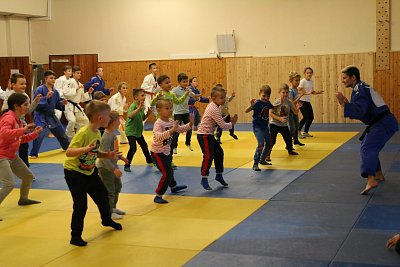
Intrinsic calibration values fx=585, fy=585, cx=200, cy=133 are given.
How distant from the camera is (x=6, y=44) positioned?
76.3 feet

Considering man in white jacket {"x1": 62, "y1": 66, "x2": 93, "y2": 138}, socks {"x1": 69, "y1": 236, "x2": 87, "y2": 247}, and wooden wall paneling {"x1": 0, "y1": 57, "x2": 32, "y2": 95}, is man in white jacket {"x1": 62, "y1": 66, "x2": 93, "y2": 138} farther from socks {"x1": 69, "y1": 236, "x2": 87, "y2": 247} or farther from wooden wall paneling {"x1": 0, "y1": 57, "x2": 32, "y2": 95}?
socks {"x1": 69, "y1": 236, "x2": 87, "y2": 247}

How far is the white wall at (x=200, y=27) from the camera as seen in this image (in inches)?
803

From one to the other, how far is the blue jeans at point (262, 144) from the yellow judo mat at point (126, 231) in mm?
2632

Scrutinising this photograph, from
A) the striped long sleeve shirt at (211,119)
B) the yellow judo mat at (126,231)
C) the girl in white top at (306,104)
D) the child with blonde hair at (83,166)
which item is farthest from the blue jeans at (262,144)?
the child with blonde hair at (83,166)

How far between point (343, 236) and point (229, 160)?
244 inches

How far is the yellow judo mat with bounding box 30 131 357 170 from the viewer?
40.1 feet

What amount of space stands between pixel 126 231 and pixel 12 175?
2159 millimetres

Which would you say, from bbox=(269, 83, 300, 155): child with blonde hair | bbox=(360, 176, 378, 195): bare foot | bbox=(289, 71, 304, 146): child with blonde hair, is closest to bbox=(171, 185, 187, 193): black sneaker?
bbox=(360, 176, 378, 195): bare foot

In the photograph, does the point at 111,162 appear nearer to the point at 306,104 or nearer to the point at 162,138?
the point at 162,138

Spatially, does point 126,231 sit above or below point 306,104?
below

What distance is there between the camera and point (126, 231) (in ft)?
24.2

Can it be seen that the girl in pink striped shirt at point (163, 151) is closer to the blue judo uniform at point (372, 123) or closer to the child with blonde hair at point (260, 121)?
the blue judo uniform at point (372, 123)

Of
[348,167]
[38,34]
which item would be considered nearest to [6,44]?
[38,34]

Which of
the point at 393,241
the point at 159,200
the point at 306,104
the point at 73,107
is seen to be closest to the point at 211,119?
the point at 159,200
